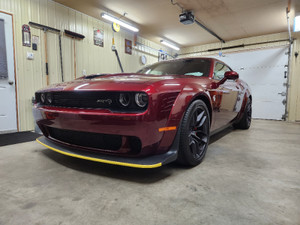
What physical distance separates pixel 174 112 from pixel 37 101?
→ 4.46ft

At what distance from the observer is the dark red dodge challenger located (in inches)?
47.0

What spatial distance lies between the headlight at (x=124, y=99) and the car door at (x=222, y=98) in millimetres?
1035

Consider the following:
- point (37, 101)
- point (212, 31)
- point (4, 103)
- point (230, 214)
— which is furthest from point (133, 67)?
point (230, 214)

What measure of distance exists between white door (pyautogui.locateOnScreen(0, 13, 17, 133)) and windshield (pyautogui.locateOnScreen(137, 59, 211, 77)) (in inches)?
103

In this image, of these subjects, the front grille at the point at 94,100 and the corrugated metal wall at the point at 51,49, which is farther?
the corrugated metal wall at the point at 51,49

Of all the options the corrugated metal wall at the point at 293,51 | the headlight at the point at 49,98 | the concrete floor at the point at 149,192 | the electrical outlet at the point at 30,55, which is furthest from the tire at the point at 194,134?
the corrugated metal wall at the point at 293,51

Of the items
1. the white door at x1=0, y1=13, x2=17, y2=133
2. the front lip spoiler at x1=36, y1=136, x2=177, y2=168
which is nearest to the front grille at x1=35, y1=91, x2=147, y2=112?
the front lip spoiler at x1=36, y1=136, x2=177, y2=168

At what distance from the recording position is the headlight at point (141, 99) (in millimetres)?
1200

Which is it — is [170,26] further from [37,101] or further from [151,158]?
[151,158]

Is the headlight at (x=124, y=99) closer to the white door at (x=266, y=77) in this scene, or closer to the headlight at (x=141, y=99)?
the headlight at (x=141, y=99)

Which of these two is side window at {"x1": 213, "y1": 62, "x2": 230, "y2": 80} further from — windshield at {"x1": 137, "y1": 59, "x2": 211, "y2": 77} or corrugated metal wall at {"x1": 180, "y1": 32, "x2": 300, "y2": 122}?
corrugated metal wall at {"x1": 180, "y1": 32, "x2": 300, "y2": 122}

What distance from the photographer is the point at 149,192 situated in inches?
47.1

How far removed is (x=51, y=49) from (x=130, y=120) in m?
3.62

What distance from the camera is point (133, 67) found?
617 centimetres
